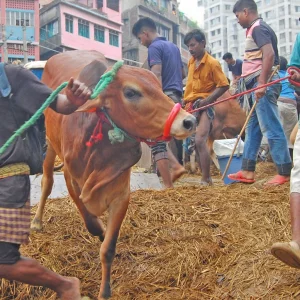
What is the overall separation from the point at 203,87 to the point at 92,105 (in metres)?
3.45

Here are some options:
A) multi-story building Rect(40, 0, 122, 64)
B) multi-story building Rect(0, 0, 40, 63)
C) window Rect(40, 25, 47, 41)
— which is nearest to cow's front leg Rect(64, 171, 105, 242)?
multi-story building Rect(40, 0, 122, 64)

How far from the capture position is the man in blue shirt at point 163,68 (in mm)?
5406

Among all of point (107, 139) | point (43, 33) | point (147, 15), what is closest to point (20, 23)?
point (43, 33)

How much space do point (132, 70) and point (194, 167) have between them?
5839mm

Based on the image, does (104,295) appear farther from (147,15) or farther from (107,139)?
(147,15)

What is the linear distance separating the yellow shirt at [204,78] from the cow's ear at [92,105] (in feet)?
10.8

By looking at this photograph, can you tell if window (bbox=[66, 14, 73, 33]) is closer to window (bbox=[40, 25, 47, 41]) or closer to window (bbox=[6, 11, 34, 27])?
window (bbox=[40, 25, 47, 41])

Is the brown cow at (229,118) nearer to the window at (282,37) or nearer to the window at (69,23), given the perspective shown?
the window at (69,23)

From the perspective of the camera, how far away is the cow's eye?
3.01 metres

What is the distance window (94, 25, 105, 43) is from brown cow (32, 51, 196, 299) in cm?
3477

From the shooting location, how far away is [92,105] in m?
3.01

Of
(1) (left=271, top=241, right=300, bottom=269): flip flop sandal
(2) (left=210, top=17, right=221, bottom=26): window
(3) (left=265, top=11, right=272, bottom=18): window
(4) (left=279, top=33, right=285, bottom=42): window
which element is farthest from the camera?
(2) (left=210, top=17, right=221, bottom=26): window

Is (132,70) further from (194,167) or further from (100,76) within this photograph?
(194,167)

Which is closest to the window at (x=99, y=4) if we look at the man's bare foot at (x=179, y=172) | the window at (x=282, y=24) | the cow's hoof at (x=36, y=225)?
the man's bare foot at (x=179, y=172)
